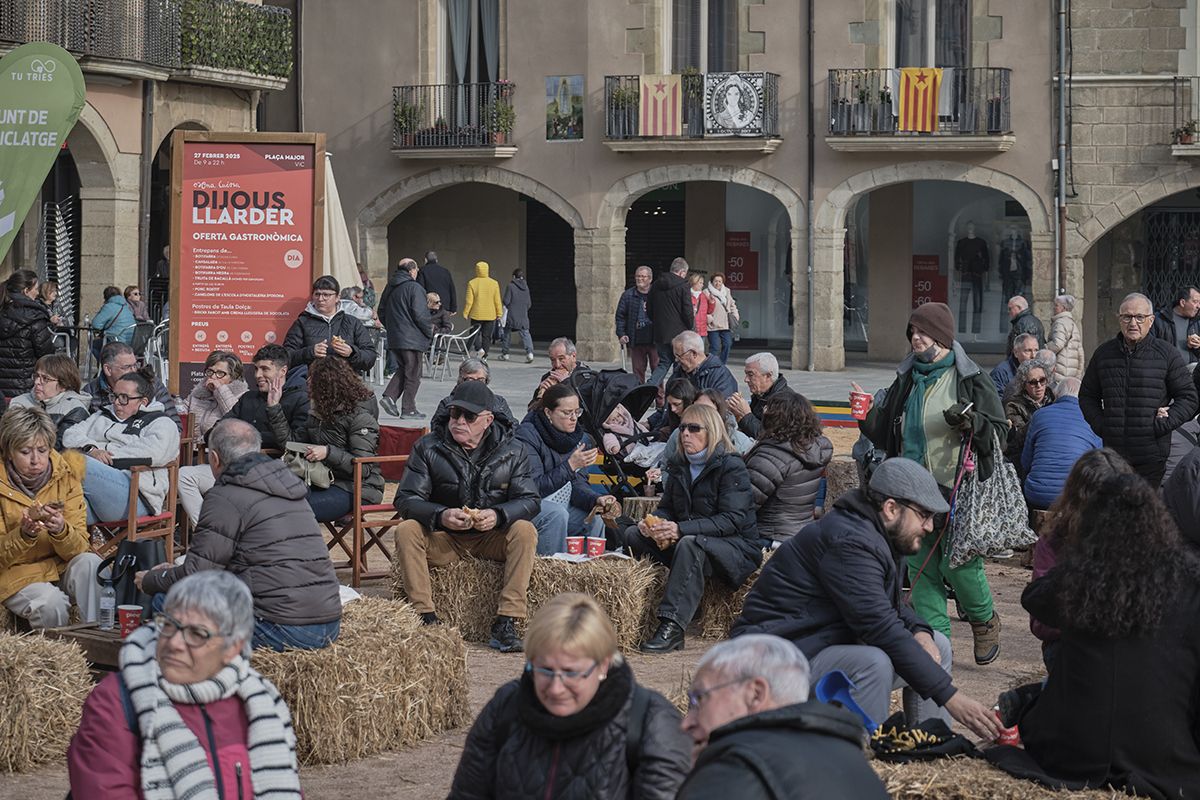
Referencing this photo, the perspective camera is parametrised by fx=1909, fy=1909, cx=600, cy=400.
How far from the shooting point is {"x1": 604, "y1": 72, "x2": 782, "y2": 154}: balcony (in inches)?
1065

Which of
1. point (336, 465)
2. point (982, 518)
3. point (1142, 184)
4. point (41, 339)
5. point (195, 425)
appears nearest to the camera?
point (982, 518)

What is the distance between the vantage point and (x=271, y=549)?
6719mm

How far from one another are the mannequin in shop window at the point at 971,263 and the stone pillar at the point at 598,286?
5326 mm

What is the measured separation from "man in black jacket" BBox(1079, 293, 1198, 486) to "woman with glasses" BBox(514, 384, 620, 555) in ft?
9.13

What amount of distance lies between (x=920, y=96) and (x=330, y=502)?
1793 cm

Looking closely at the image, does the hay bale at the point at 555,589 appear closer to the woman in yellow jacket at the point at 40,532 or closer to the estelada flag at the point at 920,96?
the woman in yellow jacket at the point at 40,532

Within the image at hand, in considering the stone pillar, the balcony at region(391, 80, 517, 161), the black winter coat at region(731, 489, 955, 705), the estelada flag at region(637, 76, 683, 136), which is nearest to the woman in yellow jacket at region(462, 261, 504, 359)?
the stone pillar

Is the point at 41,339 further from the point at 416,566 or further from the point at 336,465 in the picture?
the point at 416,566

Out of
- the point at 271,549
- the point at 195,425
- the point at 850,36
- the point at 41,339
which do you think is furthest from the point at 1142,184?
the point at 271,549

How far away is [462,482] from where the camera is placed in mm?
8805

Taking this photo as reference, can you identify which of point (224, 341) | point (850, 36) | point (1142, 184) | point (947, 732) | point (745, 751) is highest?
point (850, 36)

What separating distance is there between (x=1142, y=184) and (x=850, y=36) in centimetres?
452

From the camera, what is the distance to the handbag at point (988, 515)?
8.20 m

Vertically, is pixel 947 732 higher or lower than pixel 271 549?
lower
